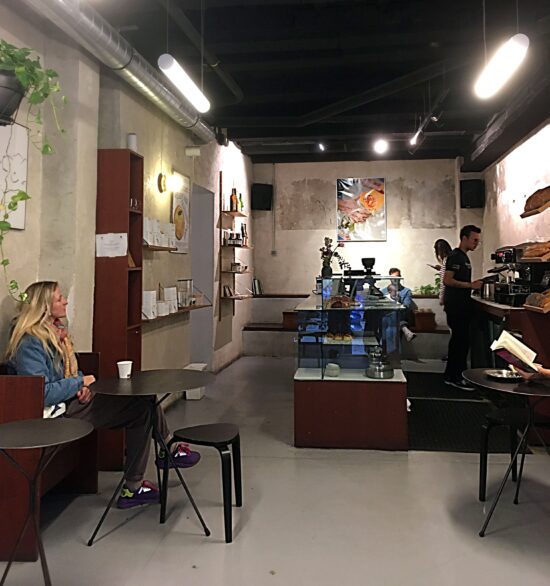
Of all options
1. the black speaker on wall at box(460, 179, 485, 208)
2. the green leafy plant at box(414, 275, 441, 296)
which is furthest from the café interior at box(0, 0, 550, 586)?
the green leafy plant at box(414, 275, 441, 296)

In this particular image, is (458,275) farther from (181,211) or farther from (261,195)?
(261,195)

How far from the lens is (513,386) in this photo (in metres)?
2.52

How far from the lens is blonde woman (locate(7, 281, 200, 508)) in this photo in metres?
2.50

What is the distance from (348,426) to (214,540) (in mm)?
1600

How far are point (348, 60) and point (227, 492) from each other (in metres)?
4.18

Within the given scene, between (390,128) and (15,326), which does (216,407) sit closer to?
(15,326)

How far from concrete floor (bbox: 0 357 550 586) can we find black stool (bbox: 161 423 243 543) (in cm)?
9

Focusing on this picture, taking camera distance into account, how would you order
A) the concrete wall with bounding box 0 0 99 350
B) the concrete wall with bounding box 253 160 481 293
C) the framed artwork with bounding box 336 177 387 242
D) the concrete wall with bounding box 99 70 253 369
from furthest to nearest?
the framed artwork with bounding box 336 177 387 242
the concrete wall with bounding box 253 160 481 293
the concrete wall with bounding box 99 70 253 369
the concrete wall with bounding box 0 0 99 350

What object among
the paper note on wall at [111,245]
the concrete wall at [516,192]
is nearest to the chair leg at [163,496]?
the paper note on wall at [111,245]

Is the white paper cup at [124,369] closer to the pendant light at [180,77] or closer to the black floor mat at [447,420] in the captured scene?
the pendant light at [180,77]

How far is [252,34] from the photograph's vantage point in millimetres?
4445

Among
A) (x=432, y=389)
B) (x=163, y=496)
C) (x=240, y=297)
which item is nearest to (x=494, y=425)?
(x=163, y=496)

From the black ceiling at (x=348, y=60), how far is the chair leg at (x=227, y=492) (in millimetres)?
3238

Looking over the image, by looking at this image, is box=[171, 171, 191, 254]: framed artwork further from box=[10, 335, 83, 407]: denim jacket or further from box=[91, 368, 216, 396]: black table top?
box=[10, 335, 83, 407]: denim jacket
